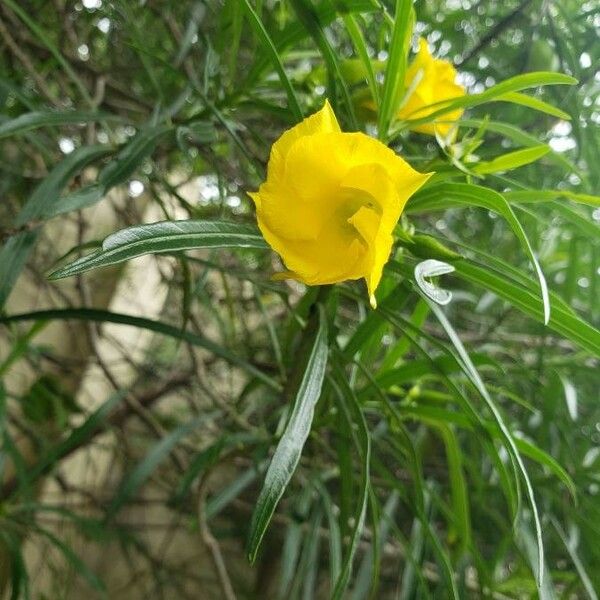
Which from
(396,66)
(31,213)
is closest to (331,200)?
(396,66)

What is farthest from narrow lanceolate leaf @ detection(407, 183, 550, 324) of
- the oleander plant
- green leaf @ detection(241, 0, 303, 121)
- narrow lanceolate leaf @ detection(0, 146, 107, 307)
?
narrow lanceolate leaf @ detection(0, 146, 107, 307)

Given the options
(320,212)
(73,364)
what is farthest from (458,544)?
(73,364)

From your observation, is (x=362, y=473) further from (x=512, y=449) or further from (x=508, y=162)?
(x=508, y=162)

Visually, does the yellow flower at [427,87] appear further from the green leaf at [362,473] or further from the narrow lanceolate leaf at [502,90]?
the green leaf at [362,473]

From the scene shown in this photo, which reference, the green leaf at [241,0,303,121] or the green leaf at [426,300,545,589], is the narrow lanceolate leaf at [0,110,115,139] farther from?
the green leaf at [426,300,545,589]

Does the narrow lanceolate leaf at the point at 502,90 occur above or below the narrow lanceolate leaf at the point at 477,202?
above

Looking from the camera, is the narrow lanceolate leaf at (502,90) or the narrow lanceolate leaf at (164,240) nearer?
the narrow lanceolate leaf at (164,240)

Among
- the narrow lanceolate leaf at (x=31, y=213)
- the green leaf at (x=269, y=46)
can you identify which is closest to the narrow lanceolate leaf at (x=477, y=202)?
the green leaf at (x=269, y=46)
